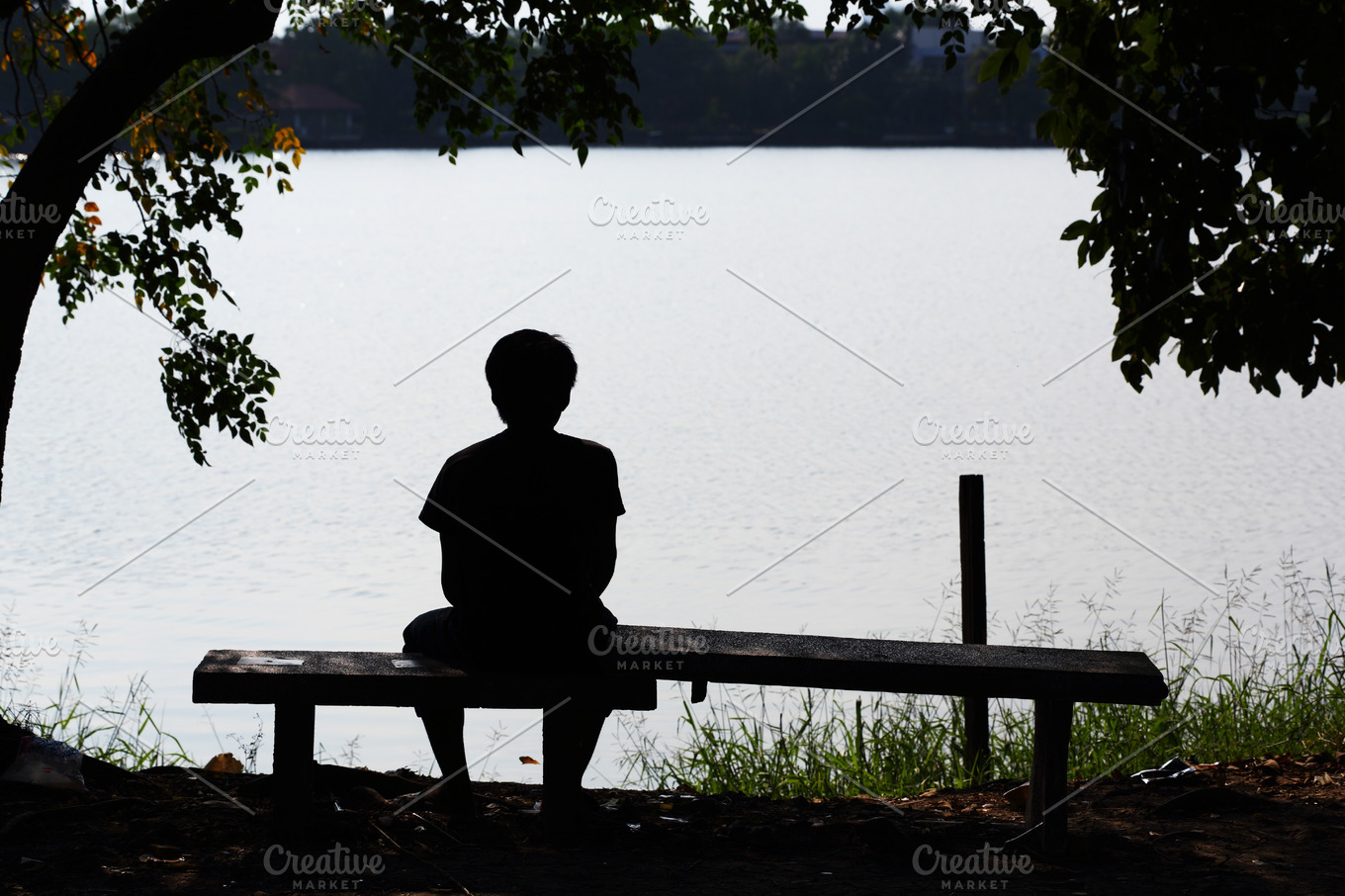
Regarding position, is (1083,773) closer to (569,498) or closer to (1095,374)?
(569,498)

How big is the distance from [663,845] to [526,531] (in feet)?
3.60

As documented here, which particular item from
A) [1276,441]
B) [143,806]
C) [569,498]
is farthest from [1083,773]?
[1276,441]

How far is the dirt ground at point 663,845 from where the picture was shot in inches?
169

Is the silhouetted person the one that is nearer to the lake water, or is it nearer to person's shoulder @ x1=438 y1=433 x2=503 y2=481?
person's shoulder @ x1=438 y1=433 x2=503 y2=481

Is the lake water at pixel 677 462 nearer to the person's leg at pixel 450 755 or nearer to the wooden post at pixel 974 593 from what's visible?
the wooden post at pixel 974 593

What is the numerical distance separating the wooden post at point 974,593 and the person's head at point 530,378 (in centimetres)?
259

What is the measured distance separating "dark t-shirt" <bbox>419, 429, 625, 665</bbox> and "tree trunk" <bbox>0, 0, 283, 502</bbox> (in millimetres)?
1951

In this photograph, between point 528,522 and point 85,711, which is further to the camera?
point 85,711

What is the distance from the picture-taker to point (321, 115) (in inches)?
3548

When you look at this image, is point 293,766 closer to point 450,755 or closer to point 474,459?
point 450,755

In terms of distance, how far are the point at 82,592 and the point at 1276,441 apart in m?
12.8

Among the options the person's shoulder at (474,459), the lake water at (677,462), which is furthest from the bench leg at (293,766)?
the lake water at (677,462)

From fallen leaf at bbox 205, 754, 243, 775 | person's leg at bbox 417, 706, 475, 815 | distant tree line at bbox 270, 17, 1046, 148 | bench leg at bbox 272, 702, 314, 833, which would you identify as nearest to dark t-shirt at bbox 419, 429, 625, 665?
person's leg at bbox 417, 706, 475, 815

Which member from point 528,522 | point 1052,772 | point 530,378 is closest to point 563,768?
point 528,522
